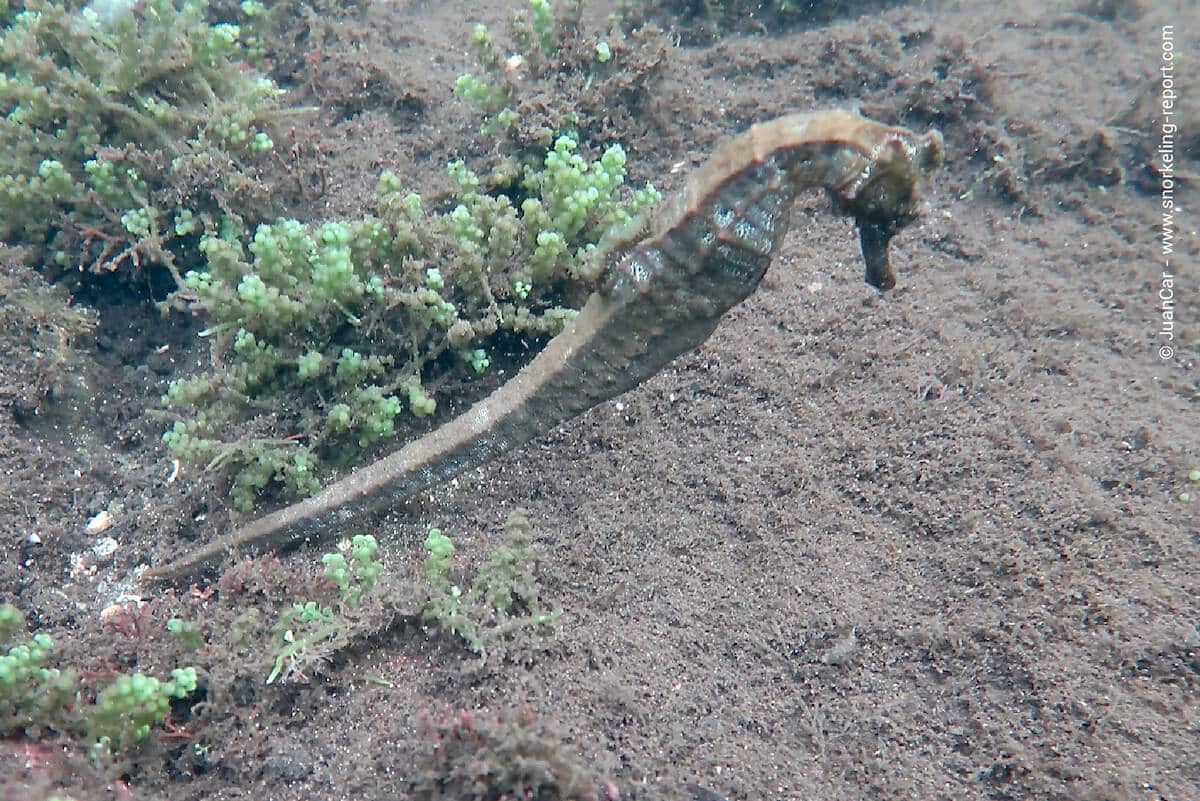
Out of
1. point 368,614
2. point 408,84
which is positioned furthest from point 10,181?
point 368,614

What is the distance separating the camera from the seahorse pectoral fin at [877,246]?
11.8ft

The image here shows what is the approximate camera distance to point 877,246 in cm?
371

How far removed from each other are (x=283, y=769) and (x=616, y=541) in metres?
2.02

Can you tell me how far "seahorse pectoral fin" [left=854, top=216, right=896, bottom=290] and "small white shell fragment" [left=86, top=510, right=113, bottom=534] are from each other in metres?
5.00

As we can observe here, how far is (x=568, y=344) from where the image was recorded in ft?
12.8

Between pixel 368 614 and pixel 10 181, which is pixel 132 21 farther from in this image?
pixel 368 614

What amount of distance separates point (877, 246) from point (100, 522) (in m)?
5.14

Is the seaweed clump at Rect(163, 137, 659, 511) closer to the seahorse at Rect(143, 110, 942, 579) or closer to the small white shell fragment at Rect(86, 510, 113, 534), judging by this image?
the seahorse at Rect(143, 110, 942, 579)

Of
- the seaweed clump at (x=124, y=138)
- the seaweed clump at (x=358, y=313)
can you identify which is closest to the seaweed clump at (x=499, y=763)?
the seaweed clump at (x=358, y=313)

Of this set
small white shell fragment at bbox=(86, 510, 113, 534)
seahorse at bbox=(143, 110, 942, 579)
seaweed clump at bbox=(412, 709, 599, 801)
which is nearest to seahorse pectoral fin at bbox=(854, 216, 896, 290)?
seahorse at bbox=(143, 110, 942, 579)

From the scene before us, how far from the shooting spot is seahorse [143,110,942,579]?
3264 mm

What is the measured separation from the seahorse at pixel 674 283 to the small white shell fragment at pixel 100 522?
68 cm

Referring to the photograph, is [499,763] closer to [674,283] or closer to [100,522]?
[674,283]

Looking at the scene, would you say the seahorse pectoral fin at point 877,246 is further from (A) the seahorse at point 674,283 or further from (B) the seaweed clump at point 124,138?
(B) the seaweed clump at point 124,138
